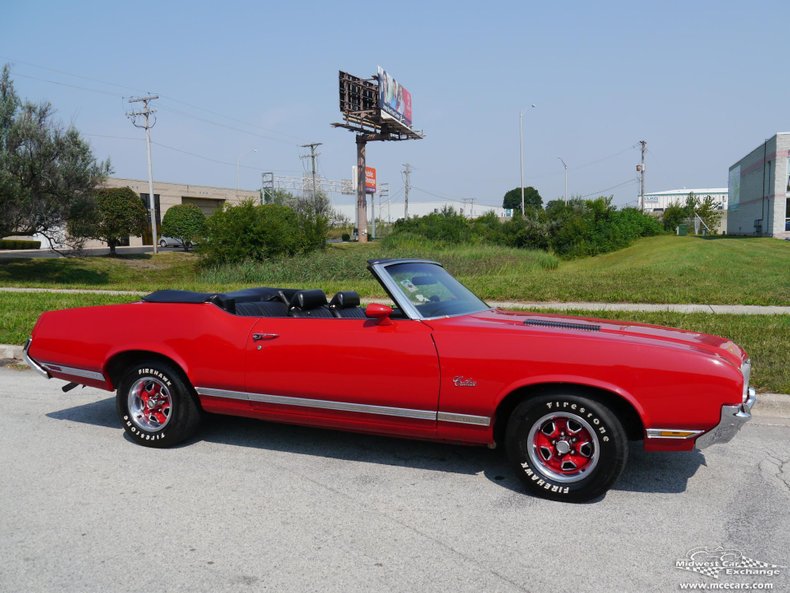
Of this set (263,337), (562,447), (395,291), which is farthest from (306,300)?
(562,447)

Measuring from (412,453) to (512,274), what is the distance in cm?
1549

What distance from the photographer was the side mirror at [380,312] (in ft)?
13.8

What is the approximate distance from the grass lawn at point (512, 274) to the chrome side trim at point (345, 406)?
8.61m

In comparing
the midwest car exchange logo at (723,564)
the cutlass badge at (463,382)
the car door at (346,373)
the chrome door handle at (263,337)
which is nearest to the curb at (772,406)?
the midwest car exchange logo at (723,564)

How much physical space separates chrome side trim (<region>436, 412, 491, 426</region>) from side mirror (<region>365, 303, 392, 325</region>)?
0.69 meters

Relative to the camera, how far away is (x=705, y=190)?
159m

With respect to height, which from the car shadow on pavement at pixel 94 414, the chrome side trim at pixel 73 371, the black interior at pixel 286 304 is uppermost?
the black interior at pixel 286 304

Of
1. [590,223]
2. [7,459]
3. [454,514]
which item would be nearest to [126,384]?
[7,459]

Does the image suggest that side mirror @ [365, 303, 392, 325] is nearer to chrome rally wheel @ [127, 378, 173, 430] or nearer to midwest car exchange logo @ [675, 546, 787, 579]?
chrome rally wheel @ [127, 378, 173, 430]

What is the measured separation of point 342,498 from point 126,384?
2.07 metres

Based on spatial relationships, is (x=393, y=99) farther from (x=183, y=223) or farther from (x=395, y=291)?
(x=395, y=291)

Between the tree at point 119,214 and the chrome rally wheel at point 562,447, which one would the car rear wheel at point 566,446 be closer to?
the chrome rally wheel at point 562,447

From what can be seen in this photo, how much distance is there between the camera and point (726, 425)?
144 inches

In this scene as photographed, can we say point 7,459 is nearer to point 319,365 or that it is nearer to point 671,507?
point 319,365
